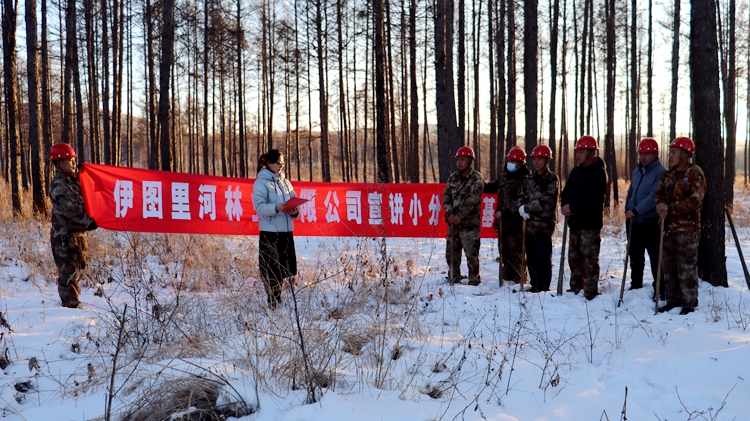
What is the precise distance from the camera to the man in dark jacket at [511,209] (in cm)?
744

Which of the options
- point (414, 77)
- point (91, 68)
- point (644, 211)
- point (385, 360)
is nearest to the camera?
point (385, 360)

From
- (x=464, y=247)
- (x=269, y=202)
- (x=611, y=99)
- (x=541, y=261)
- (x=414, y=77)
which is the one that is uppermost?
(x=414, y=77)

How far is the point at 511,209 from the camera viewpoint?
748 centimetres

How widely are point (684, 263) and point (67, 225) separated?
705cm

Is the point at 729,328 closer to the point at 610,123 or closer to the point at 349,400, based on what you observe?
the point at 349,400

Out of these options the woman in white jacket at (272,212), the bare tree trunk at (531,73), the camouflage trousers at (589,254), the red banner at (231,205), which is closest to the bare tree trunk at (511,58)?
the bare tree trunk at (531,73)

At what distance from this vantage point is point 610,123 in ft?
57.7

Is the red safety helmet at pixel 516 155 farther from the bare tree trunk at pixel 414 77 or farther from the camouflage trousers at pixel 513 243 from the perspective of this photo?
the bare tree trunk at pixel 414 77

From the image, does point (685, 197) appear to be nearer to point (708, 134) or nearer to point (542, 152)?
point (708, 134)

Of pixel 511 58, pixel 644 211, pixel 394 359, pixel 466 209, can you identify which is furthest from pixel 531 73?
pixel 511 58

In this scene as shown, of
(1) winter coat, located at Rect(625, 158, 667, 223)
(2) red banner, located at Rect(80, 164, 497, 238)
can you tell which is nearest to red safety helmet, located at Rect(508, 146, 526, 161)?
(1) winter coat, located at Rect(625, 158, 667, 223)

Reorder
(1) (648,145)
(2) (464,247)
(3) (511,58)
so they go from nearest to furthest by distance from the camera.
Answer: (1) (648,145) → (2) (464,247) → (3) (511,58)

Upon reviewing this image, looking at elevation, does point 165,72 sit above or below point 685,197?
above

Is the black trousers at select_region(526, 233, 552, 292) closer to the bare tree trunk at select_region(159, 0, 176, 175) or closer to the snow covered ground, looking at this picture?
the snow covered ground
